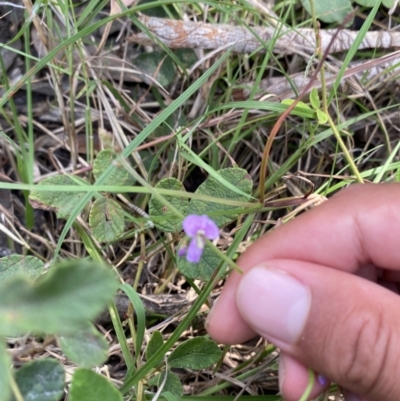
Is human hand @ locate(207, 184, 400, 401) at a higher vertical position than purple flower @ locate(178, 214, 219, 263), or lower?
lower

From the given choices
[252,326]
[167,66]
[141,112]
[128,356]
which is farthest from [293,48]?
[128,356]

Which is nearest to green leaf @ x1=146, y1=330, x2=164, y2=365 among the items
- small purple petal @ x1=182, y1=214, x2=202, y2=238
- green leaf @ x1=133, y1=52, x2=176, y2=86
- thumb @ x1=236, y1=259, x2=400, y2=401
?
thumb @ x1=236, y1=259, x2=400, y2=401

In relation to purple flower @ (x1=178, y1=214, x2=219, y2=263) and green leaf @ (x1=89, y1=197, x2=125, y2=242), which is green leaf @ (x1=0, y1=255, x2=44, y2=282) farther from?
purple flower @ (x1=178, y1=214, x2=219, y2=263)

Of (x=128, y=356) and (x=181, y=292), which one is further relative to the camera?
(x=181, y=292)

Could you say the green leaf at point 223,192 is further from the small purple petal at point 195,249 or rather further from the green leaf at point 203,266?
the small purple petal at point 195,249

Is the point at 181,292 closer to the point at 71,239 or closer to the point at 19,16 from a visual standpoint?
the point at 71,239

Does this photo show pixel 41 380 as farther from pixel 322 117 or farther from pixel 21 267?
pixel 322 117

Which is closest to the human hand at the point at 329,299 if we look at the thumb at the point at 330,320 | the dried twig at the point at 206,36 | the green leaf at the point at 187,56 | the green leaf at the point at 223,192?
the thumb at the point at 330,320
